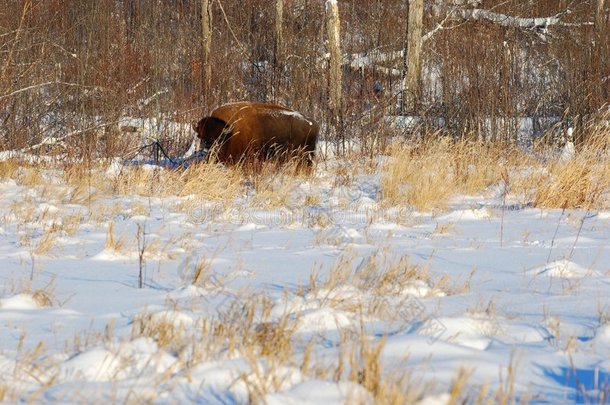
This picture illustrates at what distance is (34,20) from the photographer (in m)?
Answer: 13.2

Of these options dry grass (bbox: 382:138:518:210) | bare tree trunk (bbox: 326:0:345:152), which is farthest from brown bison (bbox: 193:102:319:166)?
bare tree trunk (bbox: 326:0:345:152)

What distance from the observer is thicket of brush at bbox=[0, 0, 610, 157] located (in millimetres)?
8766

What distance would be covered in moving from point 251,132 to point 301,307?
448 cm

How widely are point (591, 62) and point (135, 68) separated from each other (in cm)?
615

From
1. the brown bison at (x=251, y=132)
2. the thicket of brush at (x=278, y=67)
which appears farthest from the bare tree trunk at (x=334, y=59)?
the brown bison at (x=251, y=132)

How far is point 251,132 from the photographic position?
6.96m

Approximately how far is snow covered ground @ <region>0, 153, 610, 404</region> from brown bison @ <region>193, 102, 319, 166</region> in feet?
5.52

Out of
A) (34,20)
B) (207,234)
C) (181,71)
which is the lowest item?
(207,234)

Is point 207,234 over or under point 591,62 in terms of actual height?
under

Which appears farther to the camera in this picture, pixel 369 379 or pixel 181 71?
pixel 181 71

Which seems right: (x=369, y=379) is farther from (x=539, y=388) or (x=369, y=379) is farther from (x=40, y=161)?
(x=40, y=161)

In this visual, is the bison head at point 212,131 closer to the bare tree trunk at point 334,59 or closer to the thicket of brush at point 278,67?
the thicket of brush at point 278,67

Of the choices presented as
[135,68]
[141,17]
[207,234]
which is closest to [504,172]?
[207,234]

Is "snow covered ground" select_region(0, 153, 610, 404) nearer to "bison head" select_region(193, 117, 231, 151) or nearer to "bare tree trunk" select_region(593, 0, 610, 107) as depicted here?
"bison head" select_region(193, 117, 231, 151)
